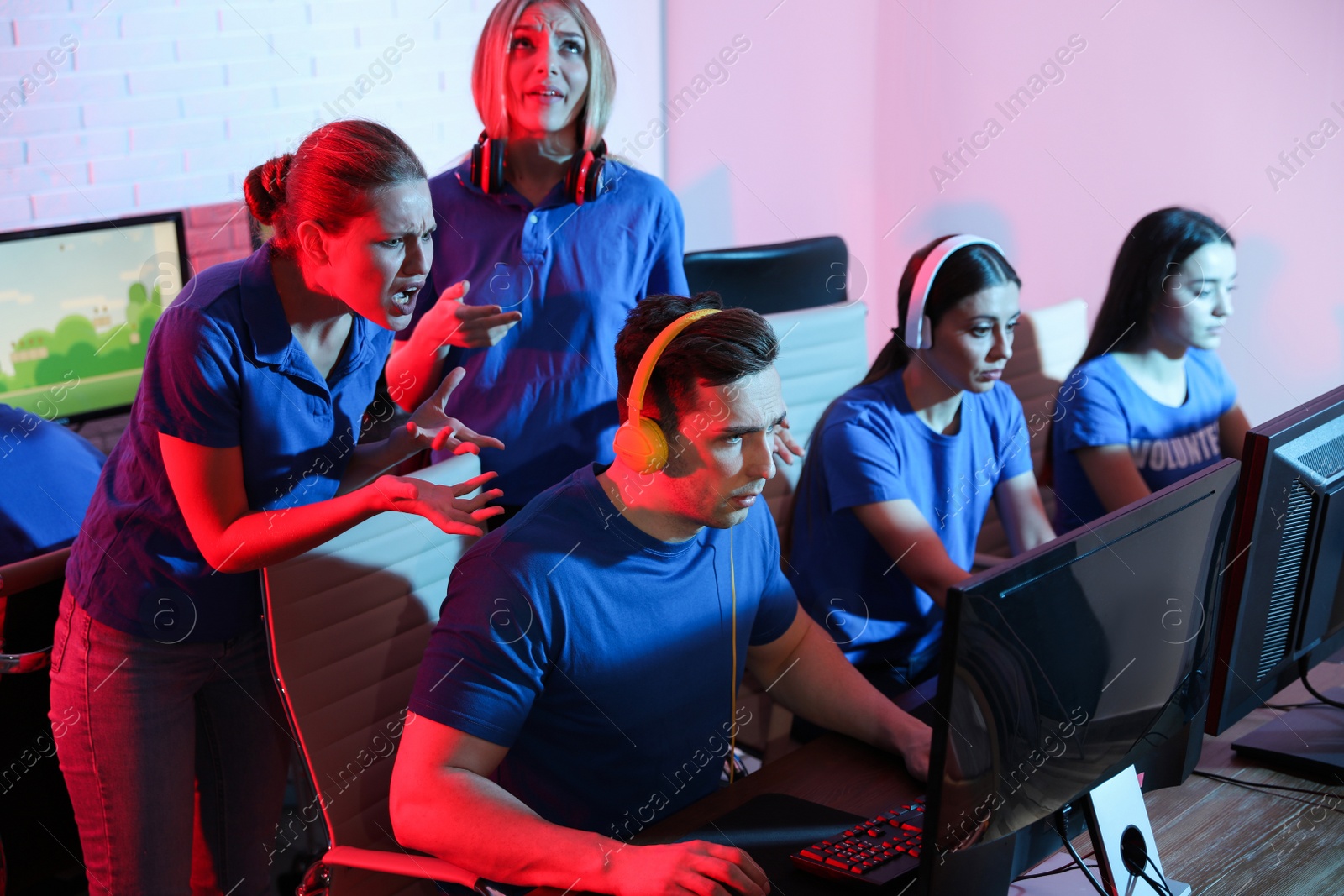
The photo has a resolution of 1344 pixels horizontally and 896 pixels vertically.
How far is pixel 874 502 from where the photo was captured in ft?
5.95

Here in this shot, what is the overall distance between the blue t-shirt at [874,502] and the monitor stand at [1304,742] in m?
0.49

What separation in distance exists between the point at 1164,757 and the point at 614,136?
122 inches

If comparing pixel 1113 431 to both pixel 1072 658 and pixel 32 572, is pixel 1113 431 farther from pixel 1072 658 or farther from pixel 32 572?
pixel 32 572

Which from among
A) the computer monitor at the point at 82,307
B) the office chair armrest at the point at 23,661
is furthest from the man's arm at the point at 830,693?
the computer monitor at the point at 82,307

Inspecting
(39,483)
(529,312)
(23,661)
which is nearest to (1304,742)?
(529,312)

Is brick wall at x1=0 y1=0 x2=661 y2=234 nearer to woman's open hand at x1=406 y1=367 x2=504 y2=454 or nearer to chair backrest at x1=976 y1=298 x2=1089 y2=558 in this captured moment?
woman's open hand at x1=406 y1=367 x2=504 y2=454

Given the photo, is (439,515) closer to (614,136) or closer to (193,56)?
(193,56)

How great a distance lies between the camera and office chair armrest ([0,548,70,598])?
1537 millimetres

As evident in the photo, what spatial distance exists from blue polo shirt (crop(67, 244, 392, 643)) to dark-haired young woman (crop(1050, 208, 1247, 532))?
133 centimetres

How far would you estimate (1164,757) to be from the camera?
1.28m

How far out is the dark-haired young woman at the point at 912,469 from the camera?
1.82m

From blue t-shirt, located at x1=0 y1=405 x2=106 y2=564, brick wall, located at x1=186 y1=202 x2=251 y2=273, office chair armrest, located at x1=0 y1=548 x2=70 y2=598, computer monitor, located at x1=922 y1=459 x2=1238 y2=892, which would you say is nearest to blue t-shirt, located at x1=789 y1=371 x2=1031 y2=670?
computer monitor, located at x1=922 y1=459 x2=1238 y2=892

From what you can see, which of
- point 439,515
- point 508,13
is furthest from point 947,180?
point 439,515

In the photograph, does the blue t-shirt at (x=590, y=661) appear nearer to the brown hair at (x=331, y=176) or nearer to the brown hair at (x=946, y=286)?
the brown hair at (x=331, y=176)
